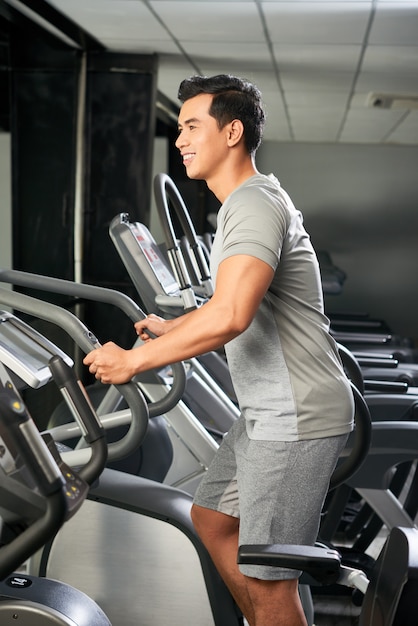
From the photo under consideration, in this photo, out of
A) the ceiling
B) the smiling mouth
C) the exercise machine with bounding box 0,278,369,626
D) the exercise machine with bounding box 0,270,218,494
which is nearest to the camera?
the smiling mouth

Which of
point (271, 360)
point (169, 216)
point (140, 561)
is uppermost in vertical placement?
point (169, 216)

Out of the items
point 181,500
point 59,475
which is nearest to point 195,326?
point 59,475

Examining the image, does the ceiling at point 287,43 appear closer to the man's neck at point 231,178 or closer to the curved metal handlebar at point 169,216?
the curved metal handlebar at point 169,216

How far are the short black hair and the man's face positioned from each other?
0.02 m

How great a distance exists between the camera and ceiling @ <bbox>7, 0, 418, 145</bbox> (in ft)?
14.1

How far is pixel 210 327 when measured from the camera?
5.31 ft

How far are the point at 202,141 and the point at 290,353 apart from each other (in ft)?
1.61

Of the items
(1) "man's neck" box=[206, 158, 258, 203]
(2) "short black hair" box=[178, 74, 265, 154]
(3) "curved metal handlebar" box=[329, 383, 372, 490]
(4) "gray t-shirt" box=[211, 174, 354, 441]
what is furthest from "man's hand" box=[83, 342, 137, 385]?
(3) "curved metal handlebar" box=[329, 383, 372, 490]

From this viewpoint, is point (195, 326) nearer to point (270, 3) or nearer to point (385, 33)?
point (270, 3)

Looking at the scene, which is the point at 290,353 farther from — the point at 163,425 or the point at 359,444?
the point at 163,425

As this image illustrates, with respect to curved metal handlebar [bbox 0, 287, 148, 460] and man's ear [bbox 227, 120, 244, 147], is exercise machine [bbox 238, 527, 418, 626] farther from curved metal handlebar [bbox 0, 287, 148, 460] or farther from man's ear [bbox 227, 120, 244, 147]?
man's ear [bbox 227, 120, 244, 147]

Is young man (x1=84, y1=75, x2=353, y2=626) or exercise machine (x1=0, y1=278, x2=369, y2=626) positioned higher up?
young man (x1=84, y1=75, x2=353, y2=626)

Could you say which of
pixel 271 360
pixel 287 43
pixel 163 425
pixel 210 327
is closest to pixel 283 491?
pixel 271 360

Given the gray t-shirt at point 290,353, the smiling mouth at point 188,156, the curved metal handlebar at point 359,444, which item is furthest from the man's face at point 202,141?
the curved metal handlebar at point 359,444
